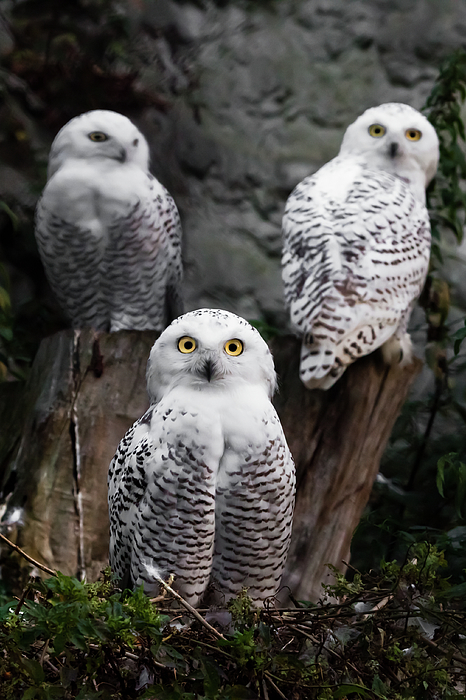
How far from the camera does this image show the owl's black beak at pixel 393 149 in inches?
116

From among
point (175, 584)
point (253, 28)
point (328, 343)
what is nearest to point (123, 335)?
point (328, 343)

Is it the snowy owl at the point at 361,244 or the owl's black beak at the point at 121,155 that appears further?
the owl's black beak at the point at 121,155

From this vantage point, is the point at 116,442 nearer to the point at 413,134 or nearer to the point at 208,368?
the point at 208,368

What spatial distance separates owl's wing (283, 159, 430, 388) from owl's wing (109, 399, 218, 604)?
27.4 inches

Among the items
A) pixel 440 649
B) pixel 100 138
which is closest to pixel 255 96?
pixel 100 138

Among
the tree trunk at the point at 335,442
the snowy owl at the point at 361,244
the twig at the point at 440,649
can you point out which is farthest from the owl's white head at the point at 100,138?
the twig at the point at 440,649

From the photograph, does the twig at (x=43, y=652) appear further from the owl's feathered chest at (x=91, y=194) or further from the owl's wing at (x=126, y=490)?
the owl's feathered chest at (x=91, y=194)

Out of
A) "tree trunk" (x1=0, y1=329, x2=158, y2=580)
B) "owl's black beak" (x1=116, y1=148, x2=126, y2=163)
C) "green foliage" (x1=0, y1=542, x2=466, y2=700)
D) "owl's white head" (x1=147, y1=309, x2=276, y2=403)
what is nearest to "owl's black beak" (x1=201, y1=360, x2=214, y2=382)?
"owl's white head" (x1=147, y1=309, x2=276, y2=403)

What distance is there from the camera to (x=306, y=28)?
4.69 m

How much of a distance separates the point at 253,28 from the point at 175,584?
12.3ft

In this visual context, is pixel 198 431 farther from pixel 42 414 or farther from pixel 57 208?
pixel 57 208

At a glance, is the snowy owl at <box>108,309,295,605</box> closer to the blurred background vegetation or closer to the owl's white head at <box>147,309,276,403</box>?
the owl's white head at <box>147,309,276,403</box>

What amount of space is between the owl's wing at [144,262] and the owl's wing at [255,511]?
122 cm

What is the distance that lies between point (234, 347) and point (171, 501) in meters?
0.37
